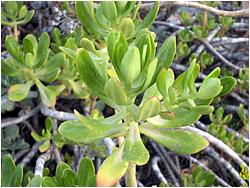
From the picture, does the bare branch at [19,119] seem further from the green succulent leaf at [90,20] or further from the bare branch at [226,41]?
the bare branch at [226,41]

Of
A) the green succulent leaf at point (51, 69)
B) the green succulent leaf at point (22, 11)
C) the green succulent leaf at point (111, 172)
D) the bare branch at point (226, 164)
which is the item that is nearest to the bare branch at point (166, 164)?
the bare branch at point (226, 164)

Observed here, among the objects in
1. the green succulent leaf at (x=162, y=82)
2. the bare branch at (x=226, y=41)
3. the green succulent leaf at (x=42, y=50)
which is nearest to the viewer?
the green succulent leaf at (x=162, y=82)

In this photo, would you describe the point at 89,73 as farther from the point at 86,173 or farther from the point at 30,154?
the point at 30,154

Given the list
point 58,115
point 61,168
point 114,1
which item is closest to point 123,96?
point 61,168

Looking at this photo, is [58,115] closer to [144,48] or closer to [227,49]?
[144,48]

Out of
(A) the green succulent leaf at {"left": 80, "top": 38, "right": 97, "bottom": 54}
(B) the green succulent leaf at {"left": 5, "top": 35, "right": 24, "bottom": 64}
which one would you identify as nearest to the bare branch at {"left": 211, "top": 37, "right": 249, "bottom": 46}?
(B) the green succulent leaf at {"left": 5, "top": 35, "right": 24, "bottom": 64}

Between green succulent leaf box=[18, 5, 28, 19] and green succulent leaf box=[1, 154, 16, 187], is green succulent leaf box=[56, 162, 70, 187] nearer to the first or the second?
green succulent leaf box=[1, 154, 16, 187]
